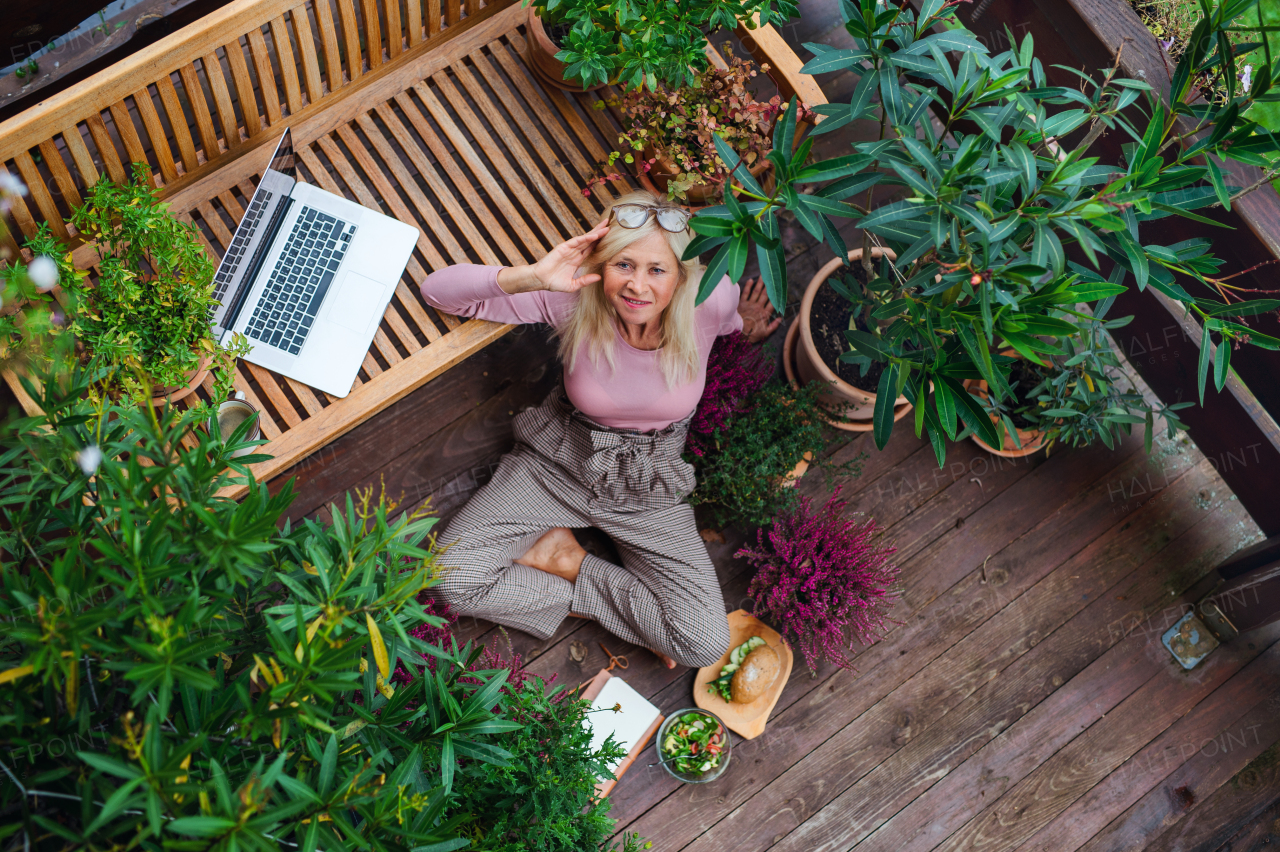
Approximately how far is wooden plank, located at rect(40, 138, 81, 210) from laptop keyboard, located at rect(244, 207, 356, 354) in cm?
43

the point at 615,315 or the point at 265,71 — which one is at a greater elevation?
the point at 265,71

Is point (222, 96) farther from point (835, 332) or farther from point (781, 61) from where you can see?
point (835, 332)

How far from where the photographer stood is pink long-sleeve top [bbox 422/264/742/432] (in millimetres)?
2049

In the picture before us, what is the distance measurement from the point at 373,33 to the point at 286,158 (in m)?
0.38

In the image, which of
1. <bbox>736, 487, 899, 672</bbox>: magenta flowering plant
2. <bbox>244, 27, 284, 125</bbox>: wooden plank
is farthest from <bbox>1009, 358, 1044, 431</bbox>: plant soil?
<bbox>244, 27, 284, 125</bbox>: wooden plank

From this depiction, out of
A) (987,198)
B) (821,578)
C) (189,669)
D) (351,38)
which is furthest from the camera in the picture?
(821,578)

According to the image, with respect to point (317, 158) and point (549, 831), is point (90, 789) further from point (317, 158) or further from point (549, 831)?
point (317, 158)

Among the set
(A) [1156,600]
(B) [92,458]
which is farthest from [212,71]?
(A) [1156,600]

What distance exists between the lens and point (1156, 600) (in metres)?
2.62

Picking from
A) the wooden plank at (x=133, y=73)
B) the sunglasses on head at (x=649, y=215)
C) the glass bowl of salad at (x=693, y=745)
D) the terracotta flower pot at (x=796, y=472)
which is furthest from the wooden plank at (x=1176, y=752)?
the wooden plank at (x=133, y=73)

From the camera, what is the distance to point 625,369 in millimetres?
2107

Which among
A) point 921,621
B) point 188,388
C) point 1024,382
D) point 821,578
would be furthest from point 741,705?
point 188,388

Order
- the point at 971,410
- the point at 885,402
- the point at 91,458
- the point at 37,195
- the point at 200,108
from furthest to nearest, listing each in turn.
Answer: the point at 200,108, the point at 37,195, the point at 885,402, the point at 971,410, the point at 91,458

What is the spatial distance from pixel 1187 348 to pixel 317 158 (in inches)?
96.1
